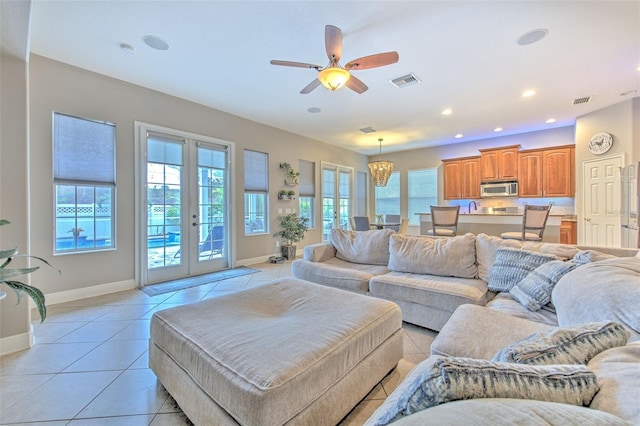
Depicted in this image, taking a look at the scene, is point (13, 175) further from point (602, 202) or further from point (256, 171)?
point (602, 202)

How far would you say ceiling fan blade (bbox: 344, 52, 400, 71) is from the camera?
2454mm

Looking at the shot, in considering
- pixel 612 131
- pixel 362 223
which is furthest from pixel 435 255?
pixel 612 131

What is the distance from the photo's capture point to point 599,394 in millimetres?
671

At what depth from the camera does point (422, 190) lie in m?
8.04

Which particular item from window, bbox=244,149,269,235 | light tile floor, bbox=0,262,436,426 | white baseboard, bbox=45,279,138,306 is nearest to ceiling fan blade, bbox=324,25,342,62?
light tile floor, bbox=0,262,436,426

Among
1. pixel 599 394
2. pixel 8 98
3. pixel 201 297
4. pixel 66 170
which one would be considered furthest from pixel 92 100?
pixel 599 394

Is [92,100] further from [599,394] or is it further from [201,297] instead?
[599,394]

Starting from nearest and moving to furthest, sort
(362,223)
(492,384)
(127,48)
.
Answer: (492,384) → (127,48) → (362,223)

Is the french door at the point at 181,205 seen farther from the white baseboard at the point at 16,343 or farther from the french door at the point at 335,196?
the french door at the point at 335,196

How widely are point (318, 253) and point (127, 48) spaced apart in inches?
127

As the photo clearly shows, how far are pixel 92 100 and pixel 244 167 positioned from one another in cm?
241

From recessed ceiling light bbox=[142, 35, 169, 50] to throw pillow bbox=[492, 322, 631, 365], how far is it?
379 cm

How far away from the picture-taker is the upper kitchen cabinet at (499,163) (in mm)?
6344

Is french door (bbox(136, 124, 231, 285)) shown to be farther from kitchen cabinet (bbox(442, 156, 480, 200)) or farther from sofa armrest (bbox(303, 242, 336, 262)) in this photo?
kitchen cabinet (bbox(442, 156, 480, 200))
